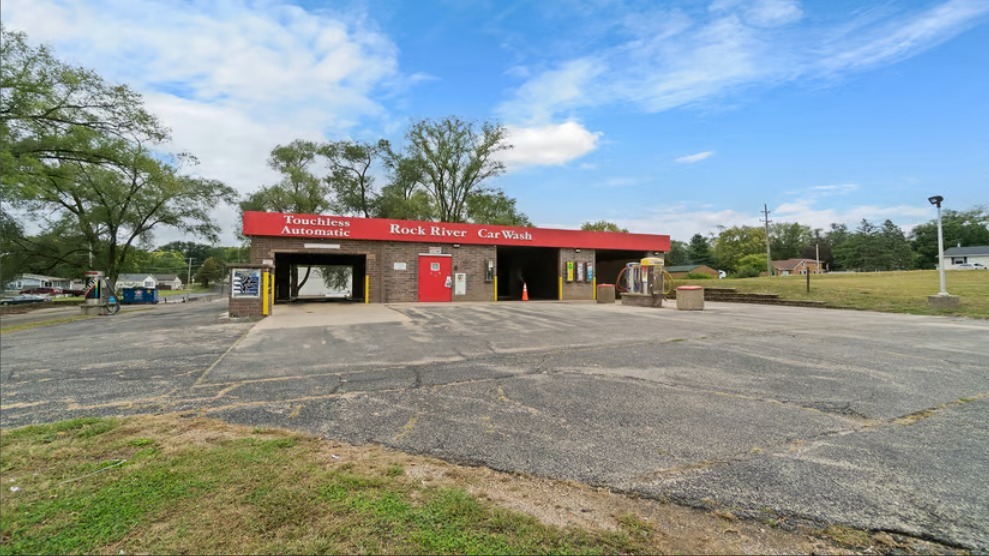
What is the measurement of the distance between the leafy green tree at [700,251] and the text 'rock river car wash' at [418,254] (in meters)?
65.7

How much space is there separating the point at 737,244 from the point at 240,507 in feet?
283

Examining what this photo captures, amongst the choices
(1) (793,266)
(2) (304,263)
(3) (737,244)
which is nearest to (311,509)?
(2) (304,263)

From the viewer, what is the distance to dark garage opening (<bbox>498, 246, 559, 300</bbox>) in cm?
2624

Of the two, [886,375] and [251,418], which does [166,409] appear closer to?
[251,418]

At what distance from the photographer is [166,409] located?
4.07 meters

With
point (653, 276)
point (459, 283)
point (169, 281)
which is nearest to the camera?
point (653, 276)

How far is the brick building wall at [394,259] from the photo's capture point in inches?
730

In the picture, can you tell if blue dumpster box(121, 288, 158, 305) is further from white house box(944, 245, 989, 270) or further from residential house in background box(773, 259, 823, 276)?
white house box(944, 245, 989, 270)

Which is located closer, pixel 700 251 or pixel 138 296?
pixel 138 296

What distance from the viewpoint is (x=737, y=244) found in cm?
7562

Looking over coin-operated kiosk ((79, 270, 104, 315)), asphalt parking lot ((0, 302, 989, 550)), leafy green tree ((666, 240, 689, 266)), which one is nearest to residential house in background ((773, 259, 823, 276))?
leafy green tree ((666, 240, 689, 266))

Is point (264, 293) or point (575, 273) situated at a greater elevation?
point (575, 273)

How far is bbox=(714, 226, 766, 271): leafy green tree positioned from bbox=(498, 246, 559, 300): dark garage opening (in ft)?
186

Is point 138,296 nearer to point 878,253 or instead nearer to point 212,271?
point 212,271
